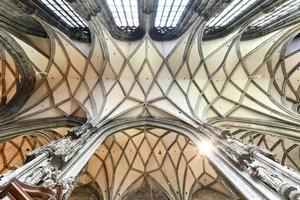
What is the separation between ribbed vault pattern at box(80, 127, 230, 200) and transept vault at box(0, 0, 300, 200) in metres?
0.06

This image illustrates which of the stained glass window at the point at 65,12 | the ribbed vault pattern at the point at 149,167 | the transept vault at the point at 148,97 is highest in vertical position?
the stained glass window at the point at 65,12

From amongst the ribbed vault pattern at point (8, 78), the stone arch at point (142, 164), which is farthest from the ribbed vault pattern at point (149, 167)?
the ribbed vault pattern at point (8, 78)

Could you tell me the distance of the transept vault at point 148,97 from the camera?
1331 centimetres

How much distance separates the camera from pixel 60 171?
823 centimetres

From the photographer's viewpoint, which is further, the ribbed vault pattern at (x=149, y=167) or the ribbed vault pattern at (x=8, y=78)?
the ribbed vault pattern at (x=149, y=167)

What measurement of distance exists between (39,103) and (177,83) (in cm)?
792

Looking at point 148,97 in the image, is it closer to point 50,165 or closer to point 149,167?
point 149,167

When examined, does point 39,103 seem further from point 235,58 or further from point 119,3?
→ point 235,58

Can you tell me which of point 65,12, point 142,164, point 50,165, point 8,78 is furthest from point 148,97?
point 8,78

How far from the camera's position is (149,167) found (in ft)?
56.0

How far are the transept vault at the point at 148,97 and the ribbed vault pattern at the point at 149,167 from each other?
62 mm

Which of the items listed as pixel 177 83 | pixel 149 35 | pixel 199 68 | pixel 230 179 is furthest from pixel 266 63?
pixel 230 179

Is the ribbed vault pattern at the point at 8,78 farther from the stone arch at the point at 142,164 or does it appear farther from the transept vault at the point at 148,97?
the stone arch at the point at 142,164

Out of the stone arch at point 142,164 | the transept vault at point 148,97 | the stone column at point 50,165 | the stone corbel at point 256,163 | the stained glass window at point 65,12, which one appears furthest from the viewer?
the stone arch at point 142,164
